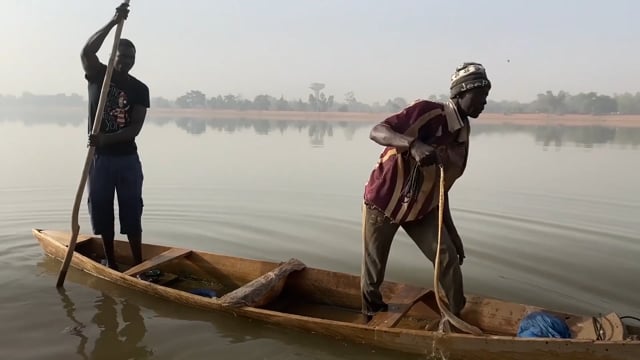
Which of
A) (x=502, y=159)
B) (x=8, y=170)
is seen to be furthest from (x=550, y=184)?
(x=8, y=170)

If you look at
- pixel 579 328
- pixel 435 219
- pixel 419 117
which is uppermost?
pixel 419 117

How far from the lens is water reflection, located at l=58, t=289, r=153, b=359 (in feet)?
13.2

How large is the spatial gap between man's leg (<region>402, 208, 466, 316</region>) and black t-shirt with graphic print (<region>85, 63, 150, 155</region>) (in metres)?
2.82

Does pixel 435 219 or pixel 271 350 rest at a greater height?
pixel 435 219

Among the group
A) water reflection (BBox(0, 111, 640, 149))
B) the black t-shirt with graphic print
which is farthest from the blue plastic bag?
water reflection (BBox(0, 111, 640, 149))

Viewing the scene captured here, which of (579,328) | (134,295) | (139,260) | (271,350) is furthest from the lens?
(139,260)

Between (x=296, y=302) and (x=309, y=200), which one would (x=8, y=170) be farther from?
(x=296, y=302)

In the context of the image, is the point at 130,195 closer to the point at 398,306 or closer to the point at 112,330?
the point at 112,330

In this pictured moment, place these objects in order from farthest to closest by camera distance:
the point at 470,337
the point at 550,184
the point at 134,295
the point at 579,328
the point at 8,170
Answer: the point at 8,170
the point at 550,184
the point at 134,295
the point at 579,328
the point at 470,337

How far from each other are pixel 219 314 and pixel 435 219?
1898mm

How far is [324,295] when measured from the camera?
491cm

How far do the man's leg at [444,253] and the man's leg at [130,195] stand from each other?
8.95 ft

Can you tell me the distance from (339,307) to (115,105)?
2.74m

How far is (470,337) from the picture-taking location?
342 centimetres
